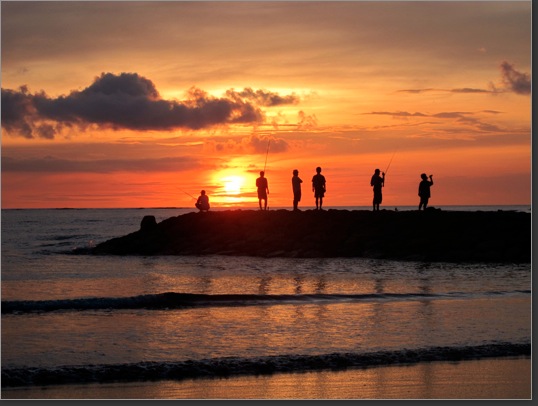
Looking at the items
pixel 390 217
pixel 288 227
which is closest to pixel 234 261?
pixel 288 227

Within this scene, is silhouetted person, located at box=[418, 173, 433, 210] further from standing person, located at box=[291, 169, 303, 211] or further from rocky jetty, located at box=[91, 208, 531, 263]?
standing person, located at box=[291, 169, 303, 211]

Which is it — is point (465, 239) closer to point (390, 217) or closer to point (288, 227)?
point (390, 217)

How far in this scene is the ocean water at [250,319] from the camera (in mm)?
11867

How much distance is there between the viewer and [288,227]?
35.2 metres

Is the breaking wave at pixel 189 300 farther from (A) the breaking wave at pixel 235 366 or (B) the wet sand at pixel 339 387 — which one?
(B) the wet sand at pixel 339 387

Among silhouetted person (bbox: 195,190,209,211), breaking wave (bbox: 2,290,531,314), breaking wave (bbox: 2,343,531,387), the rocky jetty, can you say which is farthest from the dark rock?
breaking wave (bbox: 2,343,531,387)

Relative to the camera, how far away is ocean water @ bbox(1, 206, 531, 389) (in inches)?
467

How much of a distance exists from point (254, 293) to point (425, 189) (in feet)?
45.1

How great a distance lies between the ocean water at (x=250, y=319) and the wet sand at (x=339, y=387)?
0.40 meters

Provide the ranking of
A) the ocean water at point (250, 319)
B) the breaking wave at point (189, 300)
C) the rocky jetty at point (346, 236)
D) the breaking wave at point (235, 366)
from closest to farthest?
1. the breaking wave at point (235, 366)
2. the ocean water at point (250, 319)
3. the breaking wave at point (189, 300)
4. the rocky jetty at point (346, 236)

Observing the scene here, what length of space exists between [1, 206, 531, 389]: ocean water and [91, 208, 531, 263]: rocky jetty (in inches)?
111

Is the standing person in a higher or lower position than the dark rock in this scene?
higher

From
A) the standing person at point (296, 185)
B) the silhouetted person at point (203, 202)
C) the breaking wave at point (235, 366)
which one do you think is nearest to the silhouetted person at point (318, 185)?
the standing person at point (296, 185)

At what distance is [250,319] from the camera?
625 inches
